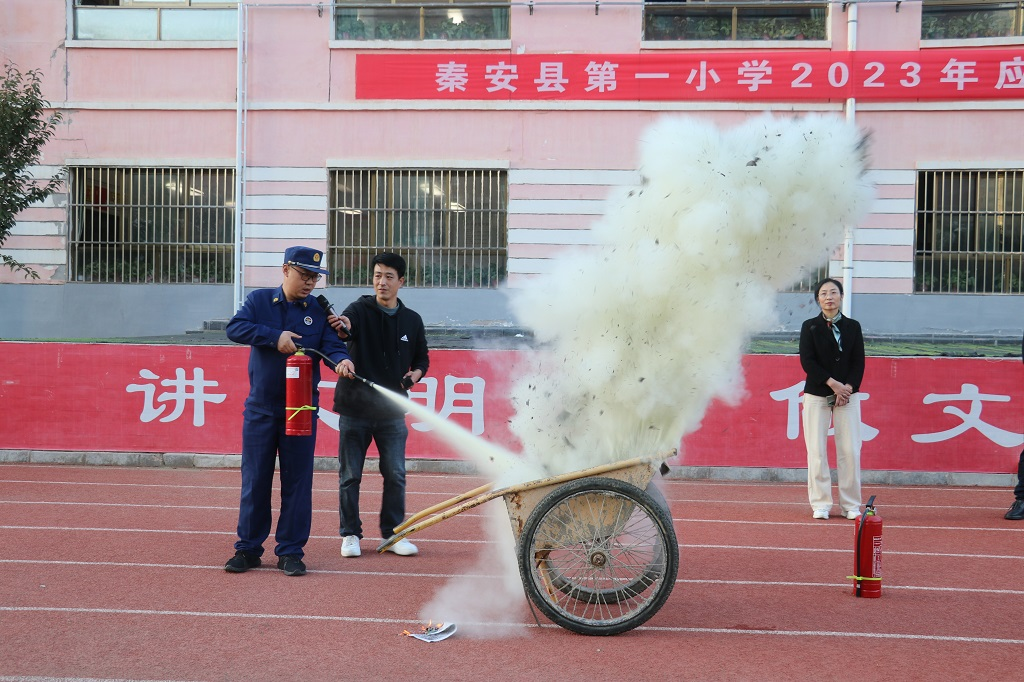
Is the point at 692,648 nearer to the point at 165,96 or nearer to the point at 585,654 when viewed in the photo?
the point at 585,654

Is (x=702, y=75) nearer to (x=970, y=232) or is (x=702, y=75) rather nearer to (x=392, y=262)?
(x=970, y=232)

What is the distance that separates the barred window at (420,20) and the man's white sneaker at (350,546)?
1354cm

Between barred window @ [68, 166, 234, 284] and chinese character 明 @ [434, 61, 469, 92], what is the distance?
14.5 feet

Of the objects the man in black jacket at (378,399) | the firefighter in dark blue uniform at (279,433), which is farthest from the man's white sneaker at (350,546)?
the firefighter in dark blue uniform at (279,433)

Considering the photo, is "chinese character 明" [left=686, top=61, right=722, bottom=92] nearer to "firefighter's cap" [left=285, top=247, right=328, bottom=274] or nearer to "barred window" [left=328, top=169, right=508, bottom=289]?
"barred window" [left=328, top=169, right=508, bottom=289]

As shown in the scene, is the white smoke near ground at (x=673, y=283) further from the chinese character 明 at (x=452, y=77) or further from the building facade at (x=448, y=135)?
the chinese character 明 at (x=452, y=77)

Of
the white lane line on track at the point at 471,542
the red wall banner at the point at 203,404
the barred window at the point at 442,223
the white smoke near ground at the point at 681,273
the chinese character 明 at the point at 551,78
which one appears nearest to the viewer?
the white smoke near ground at the point at 681,273

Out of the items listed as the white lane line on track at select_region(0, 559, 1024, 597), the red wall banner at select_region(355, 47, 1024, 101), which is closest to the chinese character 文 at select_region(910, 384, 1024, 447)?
the white lane line on track at select_region(0, 559, 1024, 597)

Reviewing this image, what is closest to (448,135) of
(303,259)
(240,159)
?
(240,159)

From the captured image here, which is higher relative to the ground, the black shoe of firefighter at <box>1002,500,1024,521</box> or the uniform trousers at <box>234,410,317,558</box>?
the uniform trousers at <box>234,410,317,558</box>

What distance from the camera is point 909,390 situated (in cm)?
1065

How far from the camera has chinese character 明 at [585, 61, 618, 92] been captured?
58.9 feet

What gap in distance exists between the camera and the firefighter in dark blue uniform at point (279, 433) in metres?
6.25

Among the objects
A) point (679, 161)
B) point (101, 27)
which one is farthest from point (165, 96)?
point (679, 161)
